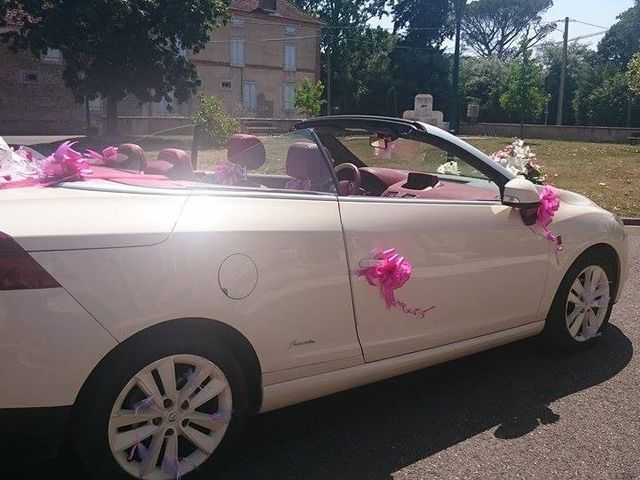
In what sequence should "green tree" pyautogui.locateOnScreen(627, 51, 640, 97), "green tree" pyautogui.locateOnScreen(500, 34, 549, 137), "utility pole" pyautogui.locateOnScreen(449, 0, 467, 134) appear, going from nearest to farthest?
"green tree" pyautogui.locateOnScreen(627, 51, 640, 97)
"utility pole" pyautogui.locateOnScreen(449, 0, 467, 134)
"green tree" pyautogui.locateOnScreen(500, 34, 549, 137)

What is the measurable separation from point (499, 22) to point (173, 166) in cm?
7830

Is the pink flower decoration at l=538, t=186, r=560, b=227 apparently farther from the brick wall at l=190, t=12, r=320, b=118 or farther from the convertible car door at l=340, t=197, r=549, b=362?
the brick wall at l=190, t=12, r=320, b=118

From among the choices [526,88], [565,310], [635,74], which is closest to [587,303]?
[565,310]

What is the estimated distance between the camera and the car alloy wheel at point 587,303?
157 inches

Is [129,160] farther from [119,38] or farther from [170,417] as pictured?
[119,38]

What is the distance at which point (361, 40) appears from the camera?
54156 millimetres

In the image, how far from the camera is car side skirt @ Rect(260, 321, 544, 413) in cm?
273

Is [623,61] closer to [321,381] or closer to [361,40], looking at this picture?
[361,40]

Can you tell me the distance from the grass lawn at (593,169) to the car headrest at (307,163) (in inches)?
162

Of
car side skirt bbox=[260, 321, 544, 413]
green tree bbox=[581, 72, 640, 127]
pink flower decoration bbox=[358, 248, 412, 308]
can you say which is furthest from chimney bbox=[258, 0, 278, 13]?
pink flower decoration bbox=[358, 248, 412, 308]

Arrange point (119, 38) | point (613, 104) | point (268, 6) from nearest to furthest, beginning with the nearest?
A: point (119, 38) → point (613, 104) → point (268, 6)

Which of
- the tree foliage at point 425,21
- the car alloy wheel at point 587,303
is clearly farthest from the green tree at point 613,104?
the car alloy wheel at point 587,303

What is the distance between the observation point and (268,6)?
150ft

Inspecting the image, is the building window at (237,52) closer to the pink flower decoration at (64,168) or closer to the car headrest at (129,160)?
the car headrest at (129,160)
